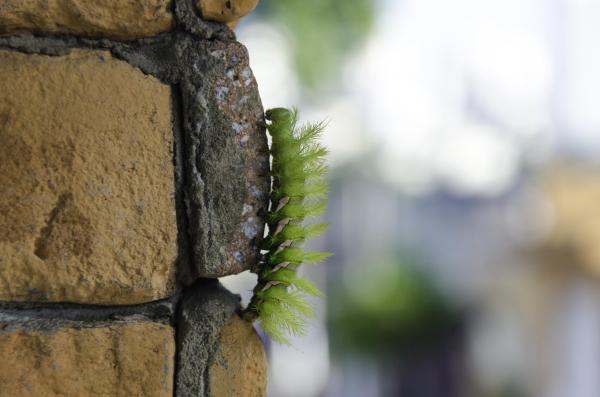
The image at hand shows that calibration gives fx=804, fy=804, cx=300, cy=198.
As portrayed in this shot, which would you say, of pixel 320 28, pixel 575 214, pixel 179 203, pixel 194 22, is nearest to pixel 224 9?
pixel 194 22

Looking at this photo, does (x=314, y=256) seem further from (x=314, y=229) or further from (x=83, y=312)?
(x=83, y=312)

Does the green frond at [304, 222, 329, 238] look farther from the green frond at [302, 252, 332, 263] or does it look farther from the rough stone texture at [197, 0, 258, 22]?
the rough stone texture at [197, 0, 258, 22]

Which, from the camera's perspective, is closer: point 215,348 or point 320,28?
point 215,348

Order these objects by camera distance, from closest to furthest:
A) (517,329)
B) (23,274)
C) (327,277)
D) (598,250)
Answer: (23,274) → (598,250) → (517,329) → (327,277)

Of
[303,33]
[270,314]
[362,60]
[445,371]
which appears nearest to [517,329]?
[445,371]

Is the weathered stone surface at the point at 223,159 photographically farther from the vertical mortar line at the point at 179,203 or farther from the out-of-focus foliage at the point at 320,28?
the out-of-focus foliage at the point at 320,28

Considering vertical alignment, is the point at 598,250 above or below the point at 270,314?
above

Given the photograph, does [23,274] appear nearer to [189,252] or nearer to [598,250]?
[189,252]
